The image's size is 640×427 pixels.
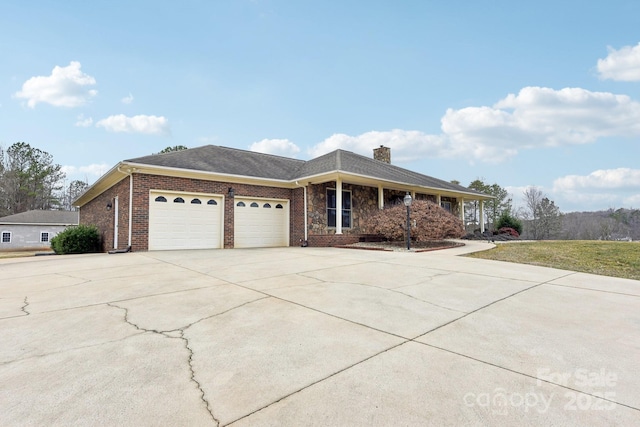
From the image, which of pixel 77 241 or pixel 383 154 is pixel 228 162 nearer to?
pixel 77 241

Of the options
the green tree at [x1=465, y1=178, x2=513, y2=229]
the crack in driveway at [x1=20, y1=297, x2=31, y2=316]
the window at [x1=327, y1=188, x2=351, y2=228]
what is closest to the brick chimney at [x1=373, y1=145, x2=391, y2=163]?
the window at [x1=327, y1=188, x2=351, y2=228]

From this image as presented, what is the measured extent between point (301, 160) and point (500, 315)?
14.9m

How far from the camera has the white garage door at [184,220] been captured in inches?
409

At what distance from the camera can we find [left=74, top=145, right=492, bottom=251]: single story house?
405 inches

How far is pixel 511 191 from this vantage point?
27766 millimetres

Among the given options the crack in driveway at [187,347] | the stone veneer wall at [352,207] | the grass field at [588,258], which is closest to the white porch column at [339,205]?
the stone veneer wall at [352,207]

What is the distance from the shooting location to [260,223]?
41.4ft

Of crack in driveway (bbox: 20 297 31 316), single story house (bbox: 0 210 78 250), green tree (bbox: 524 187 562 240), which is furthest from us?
single story house (bbox: 0 210 78 250)

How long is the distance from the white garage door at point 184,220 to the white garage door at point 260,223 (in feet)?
2.52

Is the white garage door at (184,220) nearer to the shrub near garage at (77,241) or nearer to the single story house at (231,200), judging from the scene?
the single story house at (231,200)

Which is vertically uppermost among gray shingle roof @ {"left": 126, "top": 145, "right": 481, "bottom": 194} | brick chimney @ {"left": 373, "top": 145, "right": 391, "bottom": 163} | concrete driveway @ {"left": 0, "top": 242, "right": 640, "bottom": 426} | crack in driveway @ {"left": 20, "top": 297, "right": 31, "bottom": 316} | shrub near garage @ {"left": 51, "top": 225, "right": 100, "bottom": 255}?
brick chimney @ {"left": 373, "top": 145, "right": 391, "bottom": 163}

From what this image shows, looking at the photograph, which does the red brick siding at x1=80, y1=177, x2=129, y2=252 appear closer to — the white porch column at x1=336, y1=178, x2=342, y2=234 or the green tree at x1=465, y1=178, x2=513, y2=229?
the white porch column at x1=336, y1=178, x2=342, y2=234

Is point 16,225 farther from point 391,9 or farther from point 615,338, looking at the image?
point 615,338

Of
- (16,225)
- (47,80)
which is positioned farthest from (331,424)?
(16,225)
